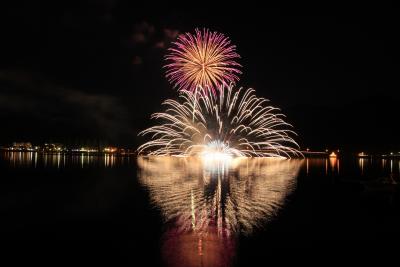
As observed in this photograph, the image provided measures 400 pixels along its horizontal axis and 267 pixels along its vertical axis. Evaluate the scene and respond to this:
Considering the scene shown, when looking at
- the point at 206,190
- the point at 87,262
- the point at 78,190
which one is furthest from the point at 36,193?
the point at 87,262

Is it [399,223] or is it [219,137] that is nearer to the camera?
[399,223]

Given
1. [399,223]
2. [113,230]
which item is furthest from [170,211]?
[399,223]

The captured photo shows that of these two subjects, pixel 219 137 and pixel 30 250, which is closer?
pixel 30 250

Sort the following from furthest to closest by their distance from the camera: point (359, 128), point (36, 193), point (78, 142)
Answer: point (78, 142) → point (359, 128) → point (36, 193)

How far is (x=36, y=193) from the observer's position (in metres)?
23.7

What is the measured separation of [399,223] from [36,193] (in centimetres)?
2059

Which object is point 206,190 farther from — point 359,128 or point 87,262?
point 359,128

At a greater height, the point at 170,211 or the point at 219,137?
the point at 219,137

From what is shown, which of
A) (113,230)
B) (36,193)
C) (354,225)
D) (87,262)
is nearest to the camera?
(87,262)

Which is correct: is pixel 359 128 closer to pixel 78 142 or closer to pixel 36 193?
pixel 78 142

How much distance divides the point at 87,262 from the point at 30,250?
235cm

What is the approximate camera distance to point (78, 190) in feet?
81.9

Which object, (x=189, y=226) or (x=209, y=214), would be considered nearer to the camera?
(x=189, y=226)

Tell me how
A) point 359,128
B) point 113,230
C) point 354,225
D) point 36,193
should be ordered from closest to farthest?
1. point 113,230
2. point 354,225
3. point 36,193
4. point 359,128
